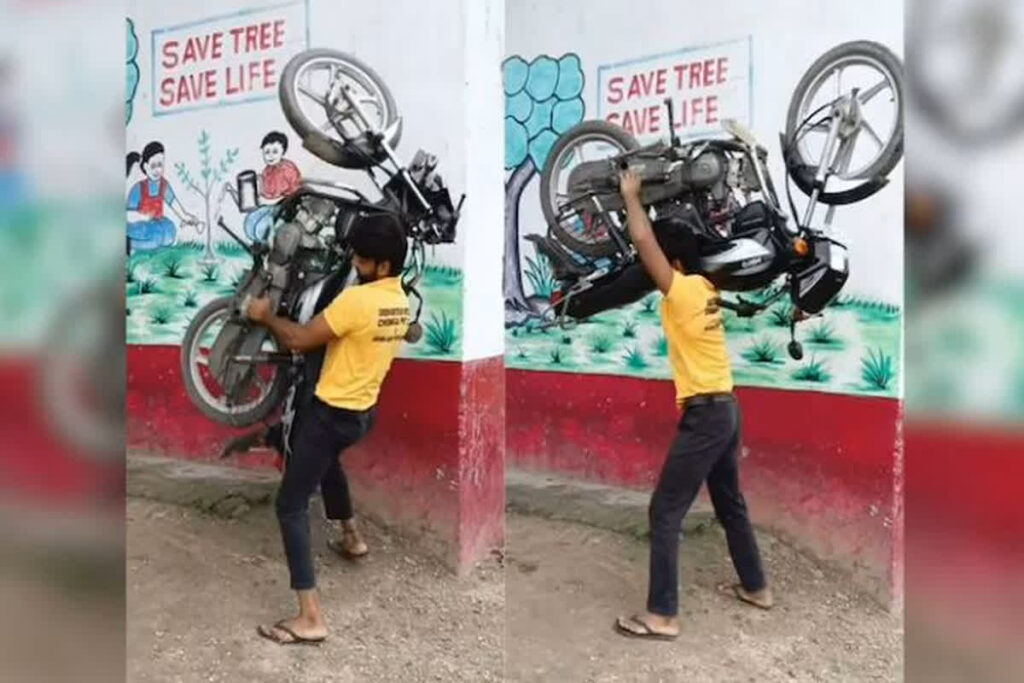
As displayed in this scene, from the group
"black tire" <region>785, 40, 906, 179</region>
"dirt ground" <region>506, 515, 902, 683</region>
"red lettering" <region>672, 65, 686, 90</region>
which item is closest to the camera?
"black tire" <region>785, 40, 906, 179</region>

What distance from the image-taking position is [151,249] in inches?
128

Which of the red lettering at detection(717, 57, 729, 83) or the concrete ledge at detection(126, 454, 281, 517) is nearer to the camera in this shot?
the red lettering at detection(717, 57, 729, 83)

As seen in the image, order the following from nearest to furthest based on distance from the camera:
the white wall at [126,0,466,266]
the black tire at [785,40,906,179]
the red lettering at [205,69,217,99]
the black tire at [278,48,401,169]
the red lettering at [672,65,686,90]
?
1. the black tire at [785,40,906,179]
2. the red lettering at [672,65,686,90]
3. the white wall at [126,0,466,266]
4. the black tire at [278,48,401,169]
5. the red lettering at [205,69,217,99]

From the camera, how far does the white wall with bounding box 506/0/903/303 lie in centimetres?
262

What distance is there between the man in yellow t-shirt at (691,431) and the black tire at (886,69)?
0.44 meters

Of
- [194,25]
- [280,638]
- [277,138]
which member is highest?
[194,25]

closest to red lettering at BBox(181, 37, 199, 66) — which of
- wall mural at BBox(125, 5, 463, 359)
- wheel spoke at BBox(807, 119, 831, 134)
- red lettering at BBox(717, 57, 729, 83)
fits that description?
wall mural at BBox(125, 5, 463, 359)

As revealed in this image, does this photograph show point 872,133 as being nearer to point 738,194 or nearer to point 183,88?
point 738,194

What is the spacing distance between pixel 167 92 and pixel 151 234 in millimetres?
465

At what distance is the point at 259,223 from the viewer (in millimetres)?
3156

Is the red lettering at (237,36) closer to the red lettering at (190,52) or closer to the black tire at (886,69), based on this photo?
the red lettering at (190,52)

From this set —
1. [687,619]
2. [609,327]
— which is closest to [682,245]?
[609,327]

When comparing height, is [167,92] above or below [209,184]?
above

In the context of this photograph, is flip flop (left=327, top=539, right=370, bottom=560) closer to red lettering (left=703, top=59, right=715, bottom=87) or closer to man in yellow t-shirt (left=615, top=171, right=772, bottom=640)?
man in yellow t-shirt (left=615, top=171, right=772, bottom=640)
